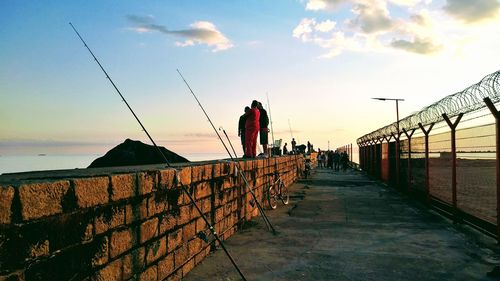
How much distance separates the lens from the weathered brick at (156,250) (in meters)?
3.67

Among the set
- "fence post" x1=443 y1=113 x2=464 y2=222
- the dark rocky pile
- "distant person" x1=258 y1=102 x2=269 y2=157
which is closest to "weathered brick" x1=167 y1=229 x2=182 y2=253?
"fence post" x1=443 y1=113 x2=464 y2=222

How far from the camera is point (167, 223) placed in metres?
4.12

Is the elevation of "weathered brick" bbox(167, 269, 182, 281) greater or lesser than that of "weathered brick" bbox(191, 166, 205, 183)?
lesser

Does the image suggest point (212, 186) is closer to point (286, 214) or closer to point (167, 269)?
point (167, 269)

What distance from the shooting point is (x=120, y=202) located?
3213mm

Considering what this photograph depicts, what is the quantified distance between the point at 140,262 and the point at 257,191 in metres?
5.43

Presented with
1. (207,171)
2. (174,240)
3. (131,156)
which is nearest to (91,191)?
(174,240)

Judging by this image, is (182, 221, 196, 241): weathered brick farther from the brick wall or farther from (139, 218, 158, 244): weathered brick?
(139, 218, 158, 244): weathered brick

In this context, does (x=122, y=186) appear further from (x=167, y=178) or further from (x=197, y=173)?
(x=197, y=173)

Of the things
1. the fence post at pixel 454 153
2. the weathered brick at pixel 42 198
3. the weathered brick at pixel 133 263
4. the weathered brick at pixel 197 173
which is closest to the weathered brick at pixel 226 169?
the weathered brick at pixel 197 173

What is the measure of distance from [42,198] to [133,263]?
131cm

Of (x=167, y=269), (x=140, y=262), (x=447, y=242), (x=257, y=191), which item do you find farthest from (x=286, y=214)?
(x=140, y=262)

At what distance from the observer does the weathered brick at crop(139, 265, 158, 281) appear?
11.6 ft

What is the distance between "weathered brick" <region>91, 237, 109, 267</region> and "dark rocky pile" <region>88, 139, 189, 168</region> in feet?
51.2
